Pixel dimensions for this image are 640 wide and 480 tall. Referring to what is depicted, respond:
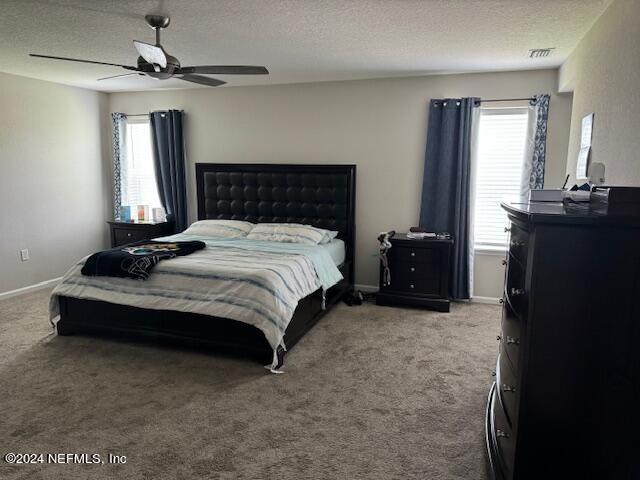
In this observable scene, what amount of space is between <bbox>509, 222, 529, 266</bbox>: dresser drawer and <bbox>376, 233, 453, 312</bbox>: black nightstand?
2.59 meters

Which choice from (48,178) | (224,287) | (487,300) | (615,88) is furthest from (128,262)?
(487,300)

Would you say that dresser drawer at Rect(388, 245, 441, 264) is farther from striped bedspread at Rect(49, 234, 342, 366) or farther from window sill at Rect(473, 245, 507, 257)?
striped bedspread at Rect(49, 234, 342, 366)

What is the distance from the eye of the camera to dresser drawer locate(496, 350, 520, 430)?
1678mm

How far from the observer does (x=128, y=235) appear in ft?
18.9

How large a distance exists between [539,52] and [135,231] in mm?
4848

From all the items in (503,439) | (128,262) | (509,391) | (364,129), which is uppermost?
(364,129)

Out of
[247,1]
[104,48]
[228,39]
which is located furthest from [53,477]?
[104,48]

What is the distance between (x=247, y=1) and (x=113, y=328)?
Result: 106 inches

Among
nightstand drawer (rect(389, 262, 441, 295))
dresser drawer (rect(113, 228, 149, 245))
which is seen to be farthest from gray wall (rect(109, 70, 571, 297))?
dresser drawer (rect(113, 228, 149, 245))

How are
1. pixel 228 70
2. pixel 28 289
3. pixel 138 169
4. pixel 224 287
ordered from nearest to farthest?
pixel 228 70, pixel 224 287, pixel 28 289, pixel 138 169

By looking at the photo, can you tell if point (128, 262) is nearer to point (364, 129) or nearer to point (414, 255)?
point (414, 255)

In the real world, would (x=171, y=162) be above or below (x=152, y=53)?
below

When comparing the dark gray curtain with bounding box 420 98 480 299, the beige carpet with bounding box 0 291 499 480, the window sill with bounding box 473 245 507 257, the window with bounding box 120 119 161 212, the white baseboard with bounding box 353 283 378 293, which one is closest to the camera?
the beige carpet with bounding box 0 291 499 480

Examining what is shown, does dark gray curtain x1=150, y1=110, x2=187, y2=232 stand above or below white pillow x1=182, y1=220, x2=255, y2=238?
above
